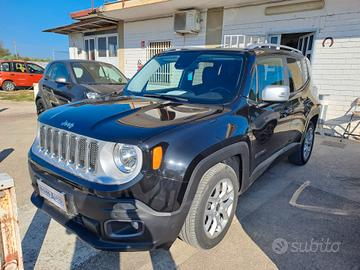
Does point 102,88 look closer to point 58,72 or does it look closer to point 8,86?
point 58,72

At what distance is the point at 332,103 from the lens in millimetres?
7094

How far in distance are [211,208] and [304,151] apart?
3.01 metres

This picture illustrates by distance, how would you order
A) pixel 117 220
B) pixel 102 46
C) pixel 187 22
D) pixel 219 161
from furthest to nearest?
pixel 102 46 → pixel 187 22 → pixel 219 161 → pixel 117 220

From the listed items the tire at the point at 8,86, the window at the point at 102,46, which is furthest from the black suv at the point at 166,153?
the tire at the point at 8,86

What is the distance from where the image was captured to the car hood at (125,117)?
74.7 inches

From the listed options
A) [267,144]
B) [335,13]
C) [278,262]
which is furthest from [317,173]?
[335,13]

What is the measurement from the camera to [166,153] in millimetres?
1836

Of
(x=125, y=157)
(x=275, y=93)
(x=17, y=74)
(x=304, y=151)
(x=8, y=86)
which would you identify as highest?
(x=275, y=93)

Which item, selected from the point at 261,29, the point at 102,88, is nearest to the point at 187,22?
the point at 261,29

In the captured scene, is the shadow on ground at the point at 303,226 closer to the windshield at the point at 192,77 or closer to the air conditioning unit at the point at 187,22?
the windshield at the point at 192,77

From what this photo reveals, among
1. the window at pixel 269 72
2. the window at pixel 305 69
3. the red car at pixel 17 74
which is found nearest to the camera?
the window at pixel 269 72

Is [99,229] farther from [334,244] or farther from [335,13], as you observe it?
[335,13]

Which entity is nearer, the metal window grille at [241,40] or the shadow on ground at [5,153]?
the shadow on ground at [5,153]

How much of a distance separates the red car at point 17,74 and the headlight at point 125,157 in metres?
16.2
